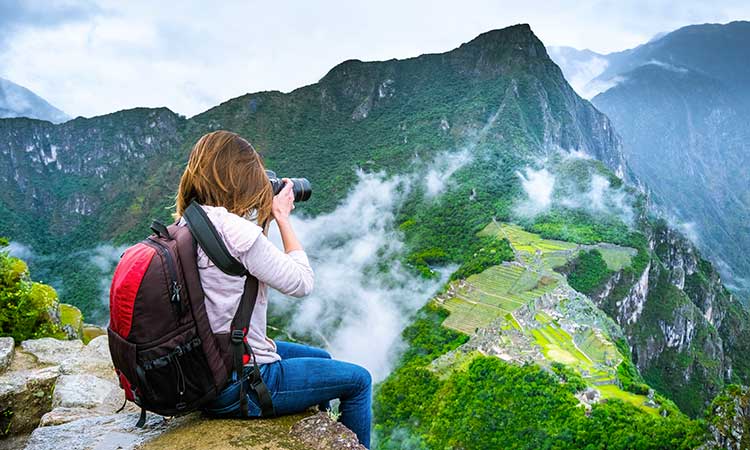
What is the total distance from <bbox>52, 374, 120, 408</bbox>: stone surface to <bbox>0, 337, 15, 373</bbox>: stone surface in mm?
791

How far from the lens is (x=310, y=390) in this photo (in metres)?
2.81

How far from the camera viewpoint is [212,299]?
7.85ft

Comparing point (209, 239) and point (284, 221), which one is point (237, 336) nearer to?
point (209, 239)

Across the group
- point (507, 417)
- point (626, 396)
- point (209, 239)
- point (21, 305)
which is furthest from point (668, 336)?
point (209, 239)

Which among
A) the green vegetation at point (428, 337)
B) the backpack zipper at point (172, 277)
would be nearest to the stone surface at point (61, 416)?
the backpack zipper at point (172, 277)

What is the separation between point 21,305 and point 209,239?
5.66 metres

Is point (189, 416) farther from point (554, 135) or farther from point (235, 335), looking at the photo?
point (554, 135)

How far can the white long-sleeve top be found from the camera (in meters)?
2.30

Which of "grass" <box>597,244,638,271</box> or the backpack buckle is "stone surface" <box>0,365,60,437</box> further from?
"grass" <box>597,244,638,271</box>

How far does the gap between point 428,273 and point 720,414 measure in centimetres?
3163

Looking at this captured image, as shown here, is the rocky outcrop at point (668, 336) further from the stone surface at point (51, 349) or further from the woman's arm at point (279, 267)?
the woman's arm at point (279, 267)

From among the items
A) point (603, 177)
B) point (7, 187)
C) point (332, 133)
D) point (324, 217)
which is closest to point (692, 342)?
point (603, 177)

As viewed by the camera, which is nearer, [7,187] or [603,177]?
[603,177]

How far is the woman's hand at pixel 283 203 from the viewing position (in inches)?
107
